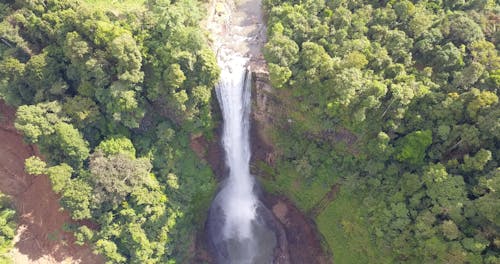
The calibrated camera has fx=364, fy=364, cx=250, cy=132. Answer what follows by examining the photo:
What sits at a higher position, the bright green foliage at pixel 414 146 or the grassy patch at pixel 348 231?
the bright green foliage at pixel 414 146

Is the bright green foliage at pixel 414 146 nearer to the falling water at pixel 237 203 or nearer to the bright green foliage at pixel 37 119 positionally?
the falling water at pixel 237 203

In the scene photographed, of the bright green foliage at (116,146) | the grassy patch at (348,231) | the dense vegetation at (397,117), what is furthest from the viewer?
the grassy patch at (348,231)

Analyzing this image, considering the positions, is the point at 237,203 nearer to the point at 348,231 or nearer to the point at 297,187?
the point at 297,187

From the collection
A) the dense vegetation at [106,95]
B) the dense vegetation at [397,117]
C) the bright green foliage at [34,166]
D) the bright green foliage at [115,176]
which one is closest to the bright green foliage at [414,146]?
the dense vegetation at [397,117]

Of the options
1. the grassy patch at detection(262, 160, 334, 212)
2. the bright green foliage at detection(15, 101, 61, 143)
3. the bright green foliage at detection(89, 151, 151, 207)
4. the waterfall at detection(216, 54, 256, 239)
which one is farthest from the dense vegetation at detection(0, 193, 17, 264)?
the grassy patch at detection(262, 160, 334, 212)

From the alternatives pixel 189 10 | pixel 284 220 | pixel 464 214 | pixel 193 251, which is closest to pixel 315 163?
pixel 284 220

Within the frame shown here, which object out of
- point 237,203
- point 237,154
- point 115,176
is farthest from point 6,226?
point 237,154

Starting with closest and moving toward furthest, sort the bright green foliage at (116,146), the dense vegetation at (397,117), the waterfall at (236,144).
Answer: the dense vegetation at (397,117), the bright green foliage at (116,146), the waterfall at (236,144)

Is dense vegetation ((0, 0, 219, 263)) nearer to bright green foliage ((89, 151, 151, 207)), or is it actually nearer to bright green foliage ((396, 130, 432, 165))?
bright green foliage ((89, 151, 151, 207))
